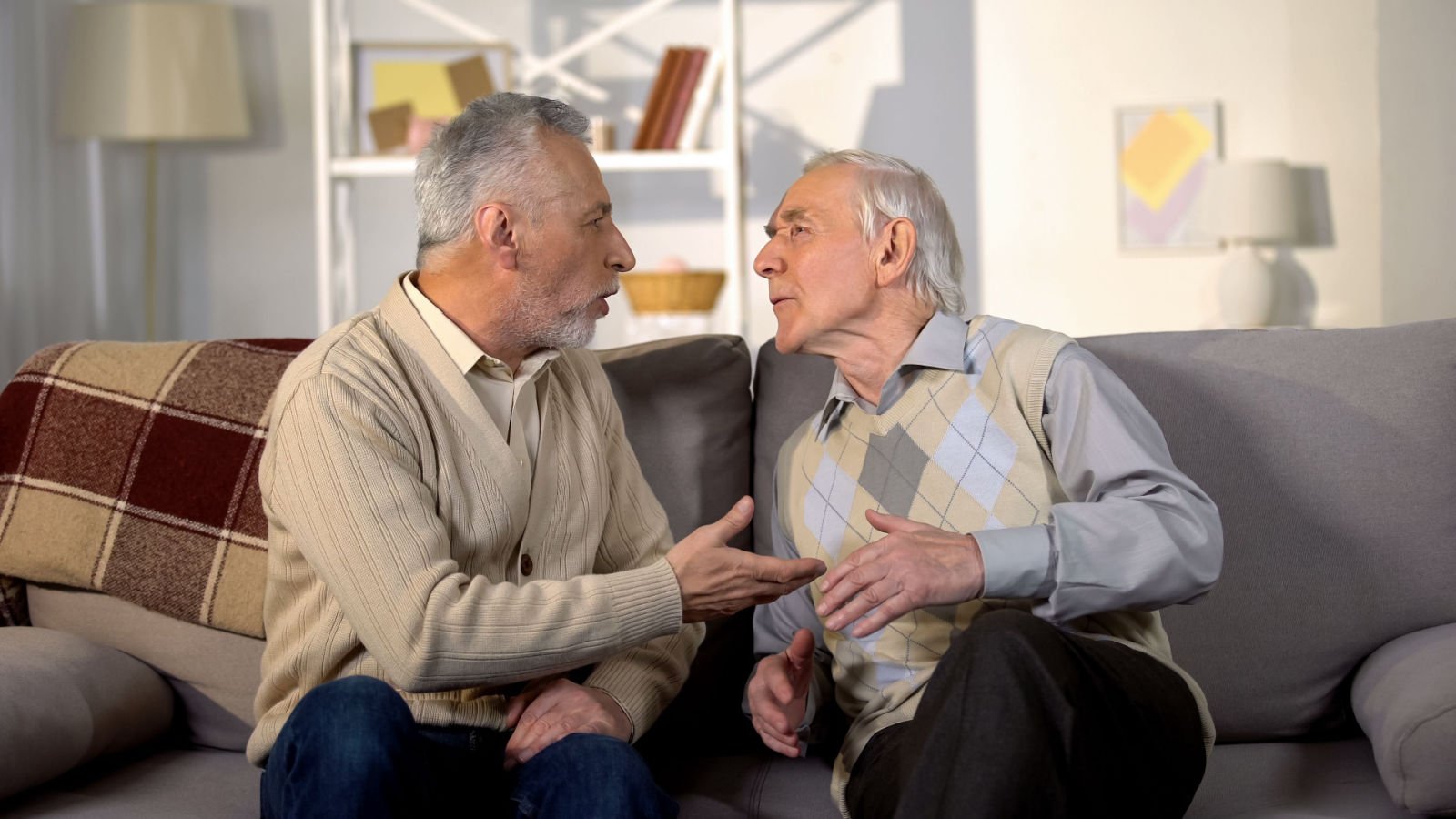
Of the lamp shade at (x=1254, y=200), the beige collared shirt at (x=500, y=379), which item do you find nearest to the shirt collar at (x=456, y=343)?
the beige collared shirt at (x=500, y=379)

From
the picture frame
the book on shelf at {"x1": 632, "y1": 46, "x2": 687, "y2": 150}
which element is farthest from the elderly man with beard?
the picture frame

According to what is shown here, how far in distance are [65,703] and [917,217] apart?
48.9 inches

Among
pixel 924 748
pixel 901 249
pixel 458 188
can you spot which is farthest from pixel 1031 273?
pixel 924 748

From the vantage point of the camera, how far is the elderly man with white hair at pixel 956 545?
1.23 metres

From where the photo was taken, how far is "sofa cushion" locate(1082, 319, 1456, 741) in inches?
69.1

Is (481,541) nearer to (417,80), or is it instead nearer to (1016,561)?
(1016,561)

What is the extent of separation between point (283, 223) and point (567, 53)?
1.16 meters

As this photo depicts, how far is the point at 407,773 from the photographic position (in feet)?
4.43

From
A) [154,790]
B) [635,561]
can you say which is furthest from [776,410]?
[154,790]

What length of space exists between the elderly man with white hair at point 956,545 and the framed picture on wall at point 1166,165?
2818 millimetres

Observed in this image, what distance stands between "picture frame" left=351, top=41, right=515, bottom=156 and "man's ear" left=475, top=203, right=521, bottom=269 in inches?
99.4

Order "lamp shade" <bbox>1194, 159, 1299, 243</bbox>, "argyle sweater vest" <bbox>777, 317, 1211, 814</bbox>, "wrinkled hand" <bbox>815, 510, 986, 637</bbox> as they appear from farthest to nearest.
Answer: "lamp shade" <bbox>1194, 159, 1299, 243</bbox>, "argyle sweater vest" <bbox>777, 317, 1211, 814</bbox>, "wrinkled hand" <bbox>815, 510, 986, 637</bbox>

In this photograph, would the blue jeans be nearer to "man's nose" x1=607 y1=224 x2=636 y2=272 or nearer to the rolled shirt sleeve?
the rolled shirt sleeve

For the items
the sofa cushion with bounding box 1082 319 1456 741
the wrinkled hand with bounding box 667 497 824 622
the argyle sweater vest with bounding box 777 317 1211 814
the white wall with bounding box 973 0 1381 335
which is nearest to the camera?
the wrinkled hand with bounding box 667 497 824 622
